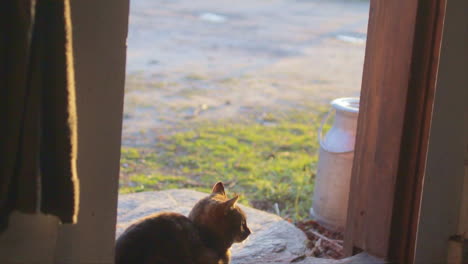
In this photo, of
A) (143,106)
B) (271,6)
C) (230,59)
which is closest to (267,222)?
(143,106)

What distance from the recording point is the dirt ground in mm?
9320

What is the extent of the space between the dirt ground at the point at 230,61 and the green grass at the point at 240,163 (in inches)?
17.2

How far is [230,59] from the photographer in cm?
1233

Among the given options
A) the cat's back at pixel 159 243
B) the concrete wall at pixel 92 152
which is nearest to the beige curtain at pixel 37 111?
the concrete wall at pixel 92 152

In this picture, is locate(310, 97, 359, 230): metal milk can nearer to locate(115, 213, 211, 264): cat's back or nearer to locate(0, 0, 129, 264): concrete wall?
locate(115, 213, 211, 264): cat's back

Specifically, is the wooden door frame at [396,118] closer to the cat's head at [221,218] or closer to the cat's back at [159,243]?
the cat's head at [221,218]

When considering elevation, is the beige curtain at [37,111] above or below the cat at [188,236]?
above

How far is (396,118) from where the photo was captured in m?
4.28

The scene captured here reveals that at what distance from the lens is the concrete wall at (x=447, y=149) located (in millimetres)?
4117

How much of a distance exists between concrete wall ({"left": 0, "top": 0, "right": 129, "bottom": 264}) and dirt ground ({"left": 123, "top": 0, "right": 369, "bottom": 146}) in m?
4.79

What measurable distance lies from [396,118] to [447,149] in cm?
36

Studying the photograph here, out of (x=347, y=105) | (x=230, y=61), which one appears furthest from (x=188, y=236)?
(x=230, y=61)

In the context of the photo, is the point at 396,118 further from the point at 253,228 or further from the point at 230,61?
the point at 230,61

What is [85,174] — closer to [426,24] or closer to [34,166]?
[34,166]
